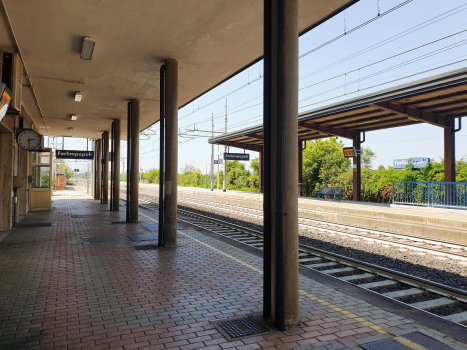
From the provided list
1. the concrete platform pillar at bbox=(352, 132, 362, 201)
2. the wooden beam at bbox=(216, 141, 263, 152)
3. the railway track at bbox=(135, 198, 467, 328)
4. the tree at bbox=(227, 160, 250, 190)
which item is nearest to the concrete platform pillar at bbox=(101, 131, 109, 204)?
the wooden beam at bbox=(216, 141, 263, 152)

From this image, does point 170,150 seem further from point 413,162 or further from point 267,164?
point 413,162

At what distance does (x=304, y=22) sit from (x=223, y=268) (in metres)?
4.81

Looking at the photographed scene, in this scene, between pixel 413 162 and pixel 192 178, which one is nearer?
pixel 413 162

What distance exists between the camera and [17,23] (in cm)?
641

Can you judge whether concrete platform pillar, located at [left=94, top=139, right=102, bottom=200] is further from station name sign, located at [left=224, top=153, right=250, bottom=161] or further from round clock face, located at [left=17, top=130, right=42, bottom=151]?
round clock face, located at [left=17, top=130, right=42, bottom=151]

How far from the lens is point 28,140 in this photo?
11.4m

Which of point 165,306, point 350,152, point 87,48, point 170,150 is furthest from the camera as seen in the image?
point 350,152

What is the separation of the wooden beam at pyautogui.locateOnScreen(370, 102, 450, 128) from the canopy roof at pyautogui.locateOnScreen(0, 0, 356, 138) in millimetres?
9154

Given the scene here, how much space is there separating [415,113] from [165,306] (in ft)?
51.3

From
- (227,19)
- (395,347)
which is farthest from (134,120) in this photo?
(395,347)

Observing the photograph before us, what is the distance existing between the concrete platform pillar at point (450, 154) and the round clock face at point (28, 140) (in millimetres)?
16749

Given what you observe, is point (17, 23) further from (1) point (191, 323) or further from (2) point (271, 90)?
(1) point (191, 323)

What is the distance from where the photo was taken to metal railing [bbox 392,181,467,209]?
14.6 m

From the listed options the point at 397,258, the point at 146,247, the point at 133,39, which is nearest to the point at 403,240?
the point at 397,258
